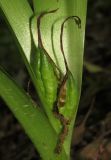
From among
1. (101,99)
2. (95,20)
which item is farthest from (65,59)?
(95,20)

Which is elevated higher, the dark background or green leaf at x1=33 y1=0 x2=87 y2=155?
green leaf at x1=33 y1=0 x2=87 y2=155

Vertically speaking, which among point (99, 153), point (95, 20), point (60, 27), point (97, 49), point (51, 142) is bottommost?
point (95, 20)

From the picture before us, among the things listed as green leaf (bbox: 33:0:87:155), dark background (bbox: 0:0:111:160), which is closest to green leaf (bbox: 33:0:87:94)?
green leaf (bbox: 33:0:87:155)

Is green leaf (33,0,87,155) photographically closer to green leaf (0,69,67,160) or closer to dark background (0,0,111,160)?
green leaf (0,69,67,160)

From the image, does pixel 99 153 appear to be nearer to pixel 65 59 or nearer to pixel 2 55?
pixel 65 59

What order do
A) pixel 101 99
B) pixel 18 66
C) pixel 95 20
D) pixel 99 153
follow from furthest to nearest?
pixel 95 20
pixel 18 66
pixel 101 99
pixel 99 153

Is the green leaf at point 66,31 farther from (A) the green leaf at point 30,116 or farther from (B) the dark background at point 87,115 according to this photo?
(B) the dark background at point 87,115
